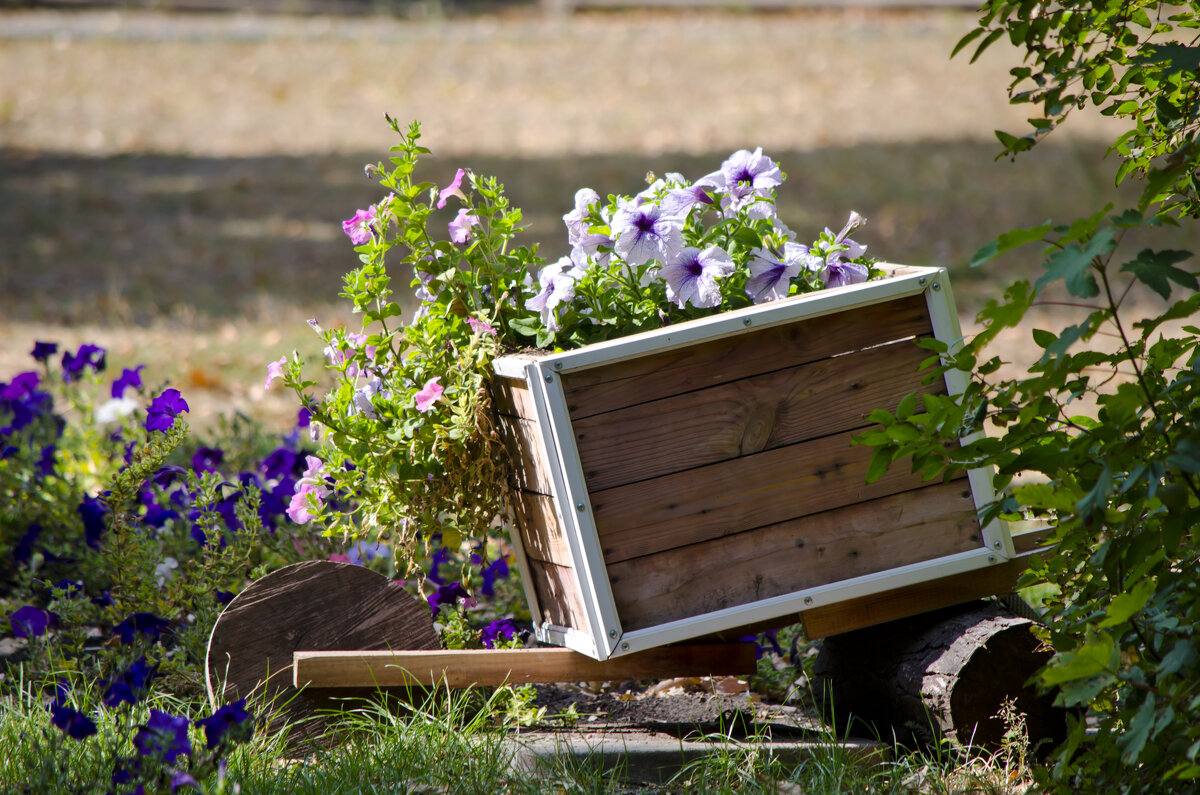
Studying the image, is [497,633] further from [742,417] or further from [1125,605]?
[1125,605]

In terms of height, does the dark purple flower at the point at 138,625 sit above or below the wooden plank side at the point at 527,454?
below

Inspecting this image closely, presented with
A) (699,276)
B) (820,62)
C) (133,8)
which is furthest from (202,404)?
(133,8)

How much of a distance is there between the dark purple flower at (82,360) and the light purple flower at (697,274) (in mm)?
2036

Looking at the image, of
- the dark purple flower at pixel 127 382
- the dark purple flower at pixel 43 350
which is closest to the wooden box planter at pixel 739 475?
the dark purple flower at pixel 127 382

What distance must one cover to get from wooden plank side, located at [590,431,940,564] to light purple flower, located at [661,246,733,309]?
33 centimetres

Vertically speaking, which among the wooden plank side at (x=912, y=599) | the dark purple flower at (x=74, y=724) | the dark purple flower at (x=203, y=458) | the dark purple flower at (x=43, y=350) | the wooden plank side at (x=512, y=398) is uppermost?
the dark purple flower at (x=43, y=350)

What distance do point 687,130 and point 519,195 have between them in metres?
2.28

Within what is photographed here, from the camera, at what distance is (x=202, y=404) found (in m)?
5.18

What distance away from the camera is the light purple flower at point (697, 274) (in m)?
2.19

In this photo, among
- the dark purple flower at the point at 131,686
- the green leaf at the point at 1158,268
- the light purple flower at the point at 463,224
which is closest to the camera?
the green leaf at the point at 1158,268

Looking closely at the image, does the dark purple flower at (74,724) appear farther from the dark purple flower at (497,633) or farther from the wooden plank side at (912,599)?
the wooden plank side at (912,599)

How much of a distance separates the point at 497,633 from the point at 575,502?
671 mm

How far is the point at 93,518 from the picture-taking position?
2.97 metres

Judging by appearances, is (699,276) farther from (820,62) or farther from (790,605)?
(820,62)
